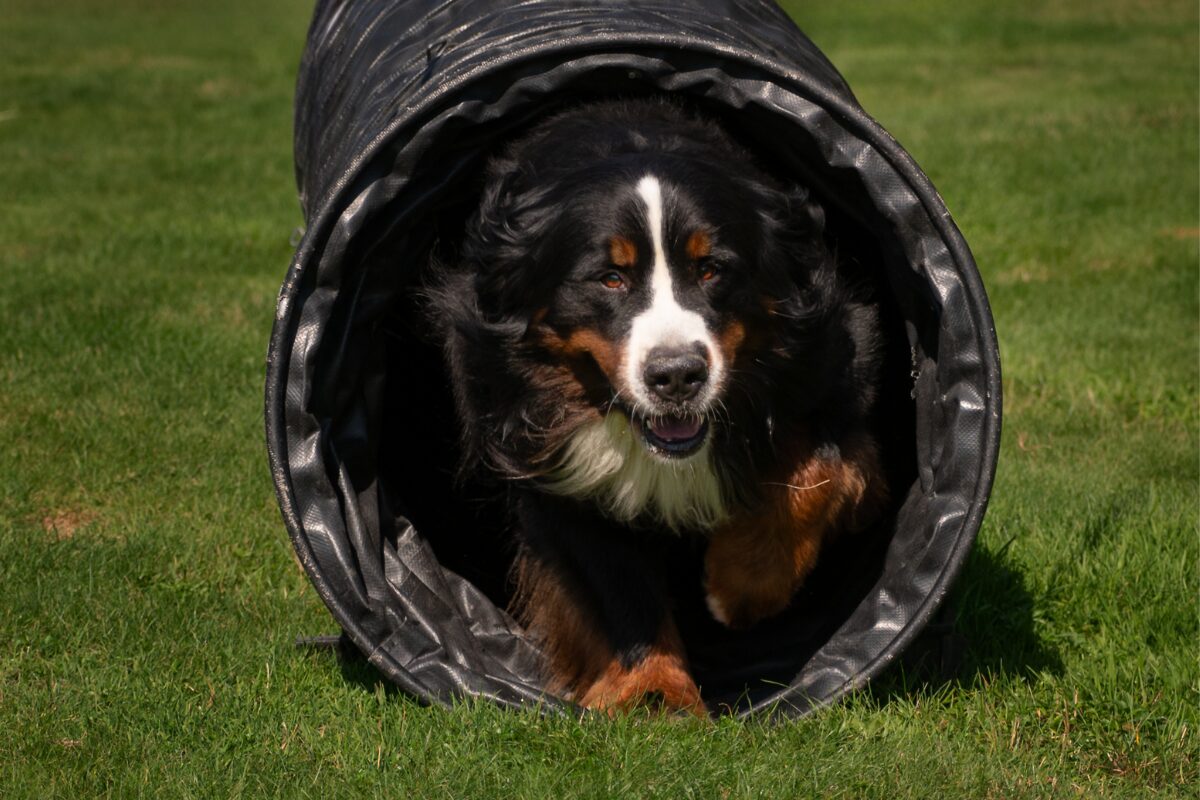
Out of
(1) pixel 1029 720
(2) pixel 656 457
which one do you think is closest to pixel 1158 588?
(1) pixel 1029 720

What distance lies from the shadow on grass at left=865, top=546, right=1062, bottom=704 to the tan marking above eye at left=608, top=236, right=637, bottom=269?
1291mm

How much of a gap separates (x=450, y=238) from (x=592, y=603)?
1.32 meters

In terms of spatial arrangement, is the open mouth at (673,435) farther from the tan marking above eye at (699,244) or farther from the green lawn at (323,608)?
the green lawn at (323,608)

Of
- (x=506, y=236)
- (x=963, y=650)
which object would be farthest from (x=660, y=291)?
(x=963, y=650)

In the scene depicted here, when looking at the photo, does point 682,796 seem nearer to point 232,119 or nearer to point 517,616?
Answer: point 517,616

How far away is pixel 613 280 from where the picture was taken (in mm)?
4137

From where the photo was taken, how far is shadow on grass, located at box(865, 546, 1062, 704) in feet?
14.5

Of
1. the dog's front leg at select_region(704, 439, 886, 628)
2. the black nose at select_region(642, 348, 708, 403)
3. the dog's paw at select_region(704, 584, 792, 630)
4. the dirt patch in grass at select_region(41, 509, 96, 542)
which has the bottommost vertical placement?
the dirt patch in grass at select_region(41, 509, 96, 542)

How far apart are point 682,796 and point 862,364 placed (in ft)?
5.13

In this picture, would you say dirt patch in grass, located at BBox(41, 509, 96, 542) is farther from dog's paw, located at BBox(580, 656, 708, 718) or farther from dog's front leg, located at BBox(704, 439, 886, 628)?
dog's front leg, located at BBox(704, 439, 886, 628)

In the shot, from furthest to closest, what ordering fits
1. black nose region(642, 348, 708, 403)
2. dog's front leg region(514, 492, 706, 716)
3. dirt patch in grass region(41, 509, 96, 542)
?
dirt patch in grass region(41, 509, 96, 542), dog's front leg region(514, 492, 706, 716), black nose region(642, 348, 708, 403)

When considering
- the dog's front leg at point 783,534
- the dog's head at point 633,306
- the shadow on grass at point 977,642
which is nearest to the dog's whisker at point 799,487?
the dog's front leg at point 783,534

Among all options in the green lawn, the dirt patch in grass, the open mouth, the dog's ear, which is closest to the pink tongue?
the open mouth

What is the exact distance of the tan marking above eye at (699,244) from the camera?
4.08m
